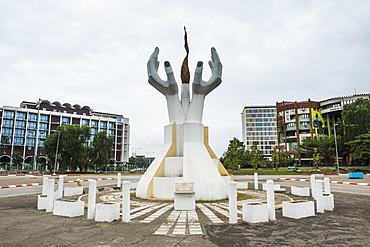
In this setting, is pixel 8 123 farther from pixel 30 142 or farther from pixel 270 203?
pixel 270 203

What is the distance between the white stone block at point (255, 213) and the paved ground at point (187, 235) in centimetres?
21

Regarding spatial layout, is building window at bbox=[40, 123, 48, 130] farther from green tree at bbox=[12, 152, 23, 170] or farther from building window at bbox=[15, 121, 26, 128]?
green tree at bbox=[12, 152, 23, 170]

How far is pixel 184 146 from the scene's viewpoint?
13812 millimetres

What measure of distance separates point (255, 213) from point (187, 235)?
2.43m

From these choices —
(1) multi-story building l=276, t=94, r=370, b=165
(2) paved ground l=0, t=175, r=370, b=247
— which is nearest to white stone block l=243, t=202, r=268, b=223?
(2) paved ground l=0, t=175, r=370, b=247

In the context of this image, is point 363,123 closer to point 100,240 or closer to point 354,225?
point 354,225

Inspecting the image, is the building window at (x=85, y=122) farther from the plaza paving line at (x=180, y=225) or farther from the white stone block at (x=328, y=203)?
the white stone block at (x=328, y=203)

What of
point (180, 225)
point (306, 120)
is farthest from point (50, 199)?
point (306, 120)

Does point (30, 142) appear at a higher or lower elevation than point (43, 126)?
lower

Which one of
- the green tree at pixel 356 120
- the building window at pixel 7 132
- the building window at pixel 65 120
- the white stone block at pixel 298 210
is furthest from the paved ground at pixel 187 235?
the building window at pixel 65 120

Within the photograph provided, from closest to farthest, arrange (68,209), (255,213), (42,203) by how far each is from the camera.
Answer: (255,213) → (68,209) → (42,203)

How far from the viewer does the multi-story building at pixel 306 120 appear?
66.9 metres

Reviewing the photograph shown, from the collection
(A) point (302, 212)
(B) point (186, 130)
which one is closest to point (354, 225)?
(A) point (302, 212)

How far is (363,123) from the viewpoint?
172 feet
